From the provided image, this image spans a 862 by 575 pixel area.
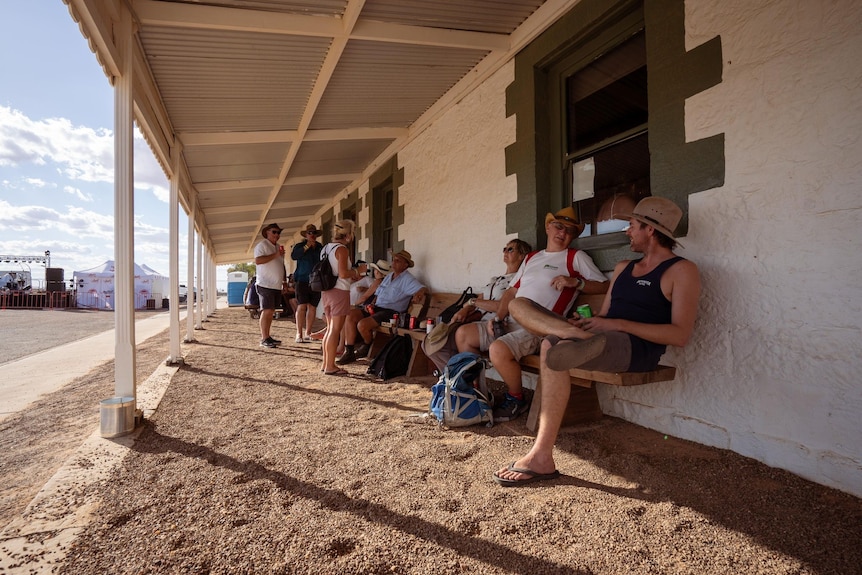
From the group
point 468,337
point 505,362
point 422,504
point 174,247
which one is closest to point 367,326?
point 468,337

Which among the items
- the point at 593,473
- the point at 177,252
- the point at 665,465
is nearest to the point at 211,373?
the point at 177,252

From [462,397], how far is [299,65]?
9.51 feet

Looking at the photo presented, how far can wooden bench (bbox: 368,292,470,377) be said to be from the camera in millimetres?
3859

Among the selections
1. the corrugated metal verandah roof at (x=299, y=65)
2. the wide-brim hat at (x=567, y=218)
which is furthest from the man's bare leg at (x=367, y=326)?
the wide-brim hat at (x=567, y=218)

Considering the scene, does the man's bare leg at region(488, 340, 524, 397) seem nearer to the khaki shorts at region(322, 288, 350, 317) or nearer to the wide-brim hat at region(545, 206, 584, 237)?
the wide-brim hat at region(545, 206, 584, 237)

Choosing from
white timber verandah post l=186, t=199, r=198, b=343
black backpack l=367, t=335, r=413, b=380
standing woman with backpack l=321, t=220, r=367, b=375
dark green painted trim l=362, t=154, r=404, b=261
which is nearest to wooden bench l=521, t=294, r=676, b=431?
black backpack l=367, t=335, r=413, b=380

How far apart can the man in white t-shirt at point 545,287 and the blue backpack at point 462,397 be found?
0.38ft

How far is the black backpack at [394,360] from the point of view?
150 inches

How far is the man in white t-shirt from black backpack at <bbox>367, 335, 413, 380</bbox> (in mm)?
1186

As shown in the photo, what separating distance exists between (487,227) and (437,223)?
1.01 m

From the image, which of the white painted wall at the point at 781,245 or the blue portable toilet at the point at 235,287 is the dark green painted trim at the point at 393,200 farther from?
the blue portable toilet at the point at 235,287

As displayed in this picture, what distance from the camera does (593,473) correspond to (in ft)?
6.29

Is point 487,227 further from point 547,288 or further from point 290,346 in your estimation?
point 290,346

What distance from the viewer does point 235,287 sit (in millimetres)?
19375
